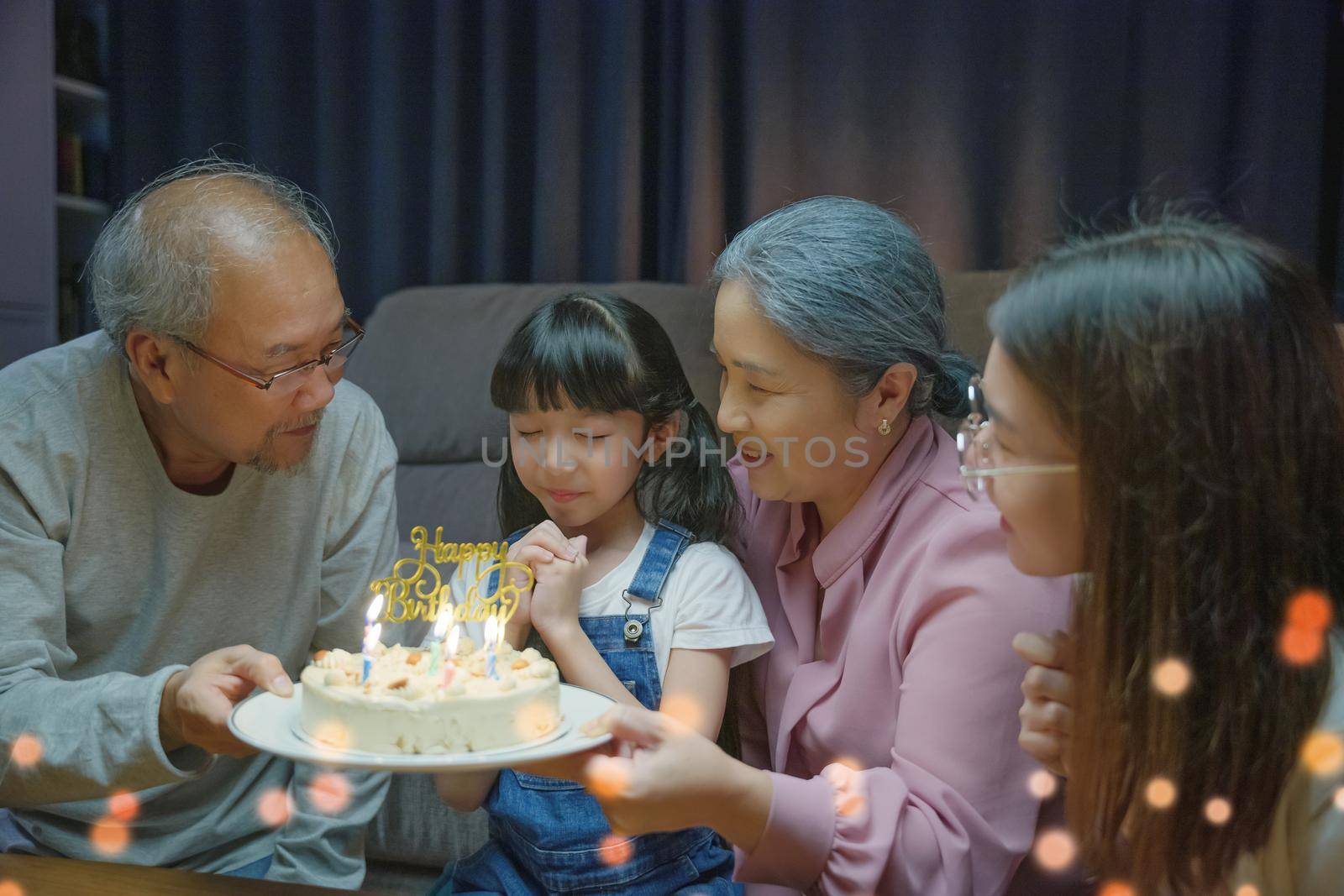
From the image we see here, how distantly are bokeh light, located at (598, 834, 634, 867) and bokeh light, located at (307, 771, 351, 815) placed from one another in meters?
0.50

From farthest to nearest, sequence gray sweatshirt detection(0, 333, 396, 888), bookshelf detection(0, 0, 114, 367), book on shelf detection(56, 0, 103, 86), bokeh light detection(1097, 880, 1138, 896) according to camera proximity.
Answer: book on shelf detection(56, 0, 103, 86), bookshelf detection(0, 0, 114, 367), gray sweatshirt detection(0, 333, 396, 888), bokeh light detection(1097, 880, 1138, 896)

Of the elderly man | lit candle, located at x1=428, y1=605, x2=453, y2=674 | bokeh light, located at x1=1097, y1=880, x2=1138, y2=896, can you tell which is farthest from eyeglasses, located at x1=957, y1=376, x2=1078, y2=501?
the elderly man

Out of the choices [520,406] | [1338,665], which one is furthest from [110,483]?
[1338,665]

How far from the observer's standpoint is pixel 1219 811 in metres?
1.02

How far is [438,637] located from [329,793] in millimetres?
579

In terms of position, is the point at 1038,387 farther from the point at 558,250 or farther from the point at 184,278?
Answer: the point at 558,250

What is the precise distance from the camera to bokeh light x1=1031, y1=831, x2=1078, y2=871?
4.29ft

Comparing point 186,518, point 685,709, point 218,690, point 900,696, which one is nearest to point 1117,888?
point 900,696

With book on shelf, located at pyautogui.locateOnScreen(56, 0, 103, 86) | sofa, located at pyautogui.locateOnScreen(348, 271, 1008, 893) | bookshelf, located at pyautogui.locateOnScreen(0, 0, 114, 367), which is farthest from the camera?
book on shelf, located at pyautogui.locateOnScreen(56, 0, 103, 86)

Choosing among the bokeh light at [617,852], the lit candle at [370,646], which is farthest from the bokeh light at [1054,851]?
the lit candle at [370,646]

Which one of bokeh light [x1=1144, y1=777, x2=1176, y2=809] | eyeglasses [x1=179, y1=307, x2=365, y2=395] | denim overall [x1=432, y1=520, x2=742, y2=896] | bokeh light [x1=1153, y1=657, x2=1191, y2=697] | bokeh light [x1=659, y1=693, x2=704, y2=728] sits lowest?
denim overall [x1=432, y1=520, x2=742, y2=896]

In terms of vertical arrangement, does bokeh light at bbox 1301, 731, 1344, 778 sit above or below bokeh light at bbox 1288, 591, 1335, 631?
below

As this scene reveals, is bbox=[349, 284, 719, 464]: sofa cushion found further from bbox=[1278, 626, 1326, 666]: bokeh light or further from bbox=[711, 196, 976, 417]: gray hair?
bbox=[1278, 626, 1326, 666]: bokeh light

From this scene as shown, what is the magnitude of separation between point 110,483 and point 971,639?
1.22 meters
